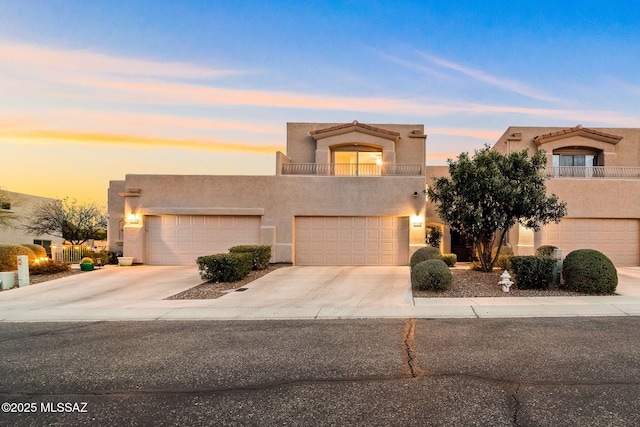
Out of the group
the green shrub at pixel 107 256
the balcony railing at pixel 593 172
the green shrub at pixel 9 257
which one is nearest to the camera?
the green shrub at pixel 9 257

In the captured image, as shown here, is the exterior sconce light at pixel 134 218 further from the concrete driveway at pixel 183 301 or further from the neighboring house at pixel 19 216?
the neighboring house at pixel 19 216

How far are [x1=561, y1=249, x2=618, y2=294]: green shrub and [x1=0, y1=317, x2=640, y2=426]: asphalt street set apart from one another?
323 cm

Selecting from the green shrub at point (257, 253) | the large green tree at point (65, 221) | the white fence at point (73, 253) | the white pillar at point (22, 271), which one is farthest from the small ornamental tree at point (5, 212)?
the green shrub at point (257, 253)

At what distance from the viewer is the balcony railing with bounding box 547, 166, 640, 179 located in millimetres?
17469

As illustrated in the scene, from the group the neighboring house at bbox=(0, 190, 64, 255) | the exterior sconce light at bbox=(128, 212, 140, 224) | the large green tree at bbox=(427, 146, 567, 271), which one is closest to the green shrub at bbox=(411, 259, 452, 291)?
the large green tree at bbox=(427, 146, 567, 271)

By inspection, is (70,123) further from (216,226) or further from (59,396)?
(59,396)

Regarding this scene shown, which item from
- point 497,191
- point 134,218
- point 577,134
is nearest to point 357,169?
point 497,191

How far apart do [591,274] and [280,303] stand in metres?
8.39

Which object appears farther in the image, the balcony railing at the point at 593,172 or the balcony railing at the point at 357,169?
the balcony railing at the point at 357,169

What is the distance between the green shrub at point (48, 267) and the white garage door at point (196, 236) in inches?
131

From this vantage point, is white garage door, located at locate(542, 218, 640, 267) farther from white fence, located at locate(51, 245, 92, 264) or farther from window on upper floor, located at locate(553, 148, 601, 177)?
white fence, located at locate(51, 245, 92, 264)

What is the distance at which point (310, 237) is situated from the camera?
16.4m

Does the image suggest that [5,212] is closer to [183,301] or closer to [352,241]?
[183,301]

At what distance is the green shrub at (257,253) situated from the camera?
548 inches
